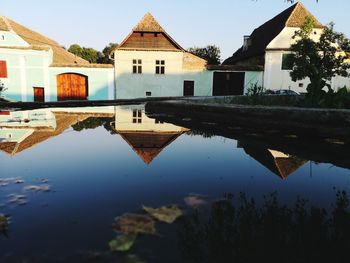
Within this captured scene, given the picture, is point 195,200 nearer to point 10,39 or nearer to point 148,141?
point 148,141

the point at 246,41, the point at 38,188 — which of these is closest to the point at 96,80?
the point at 246,41

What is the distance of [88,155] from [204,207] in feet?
7.12

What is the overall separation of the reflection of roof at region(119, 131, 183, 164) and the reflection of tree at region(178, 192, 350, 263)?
5.51 feet

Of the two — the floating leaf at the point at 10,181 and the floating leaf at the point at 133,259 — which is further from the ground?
the floating leaf at the point at 10,181

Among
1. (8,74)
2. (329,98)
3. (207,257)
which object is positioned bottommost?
(207,257)

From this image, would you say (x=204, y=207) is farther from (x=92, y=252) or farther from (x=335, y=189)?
(x=335, y=189)

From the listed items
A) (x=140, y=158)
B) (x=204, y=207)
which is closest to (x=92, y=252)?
(x=204, y=207)

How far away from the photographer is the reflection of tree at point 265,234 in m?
1.52

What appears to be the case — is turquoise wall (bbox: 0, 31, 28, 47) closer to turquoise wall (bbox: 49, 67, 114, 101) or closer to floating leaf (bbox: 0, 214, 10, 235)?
turquoise wall (bbox: 49, 67, 114, 101)

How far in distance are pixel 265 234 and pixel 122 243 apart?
0.85 metres

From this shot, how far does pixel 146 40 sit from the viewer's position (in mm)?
25484

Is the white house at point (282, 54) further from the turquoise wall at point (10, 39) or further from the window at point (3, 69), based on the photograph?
the window at point (3, 69)

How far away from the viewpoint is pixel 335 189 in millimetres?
2586

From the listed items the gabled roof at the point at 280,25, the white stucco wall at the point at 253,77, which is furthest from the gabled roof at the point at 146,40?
the gabled roof at the point at 280,25
